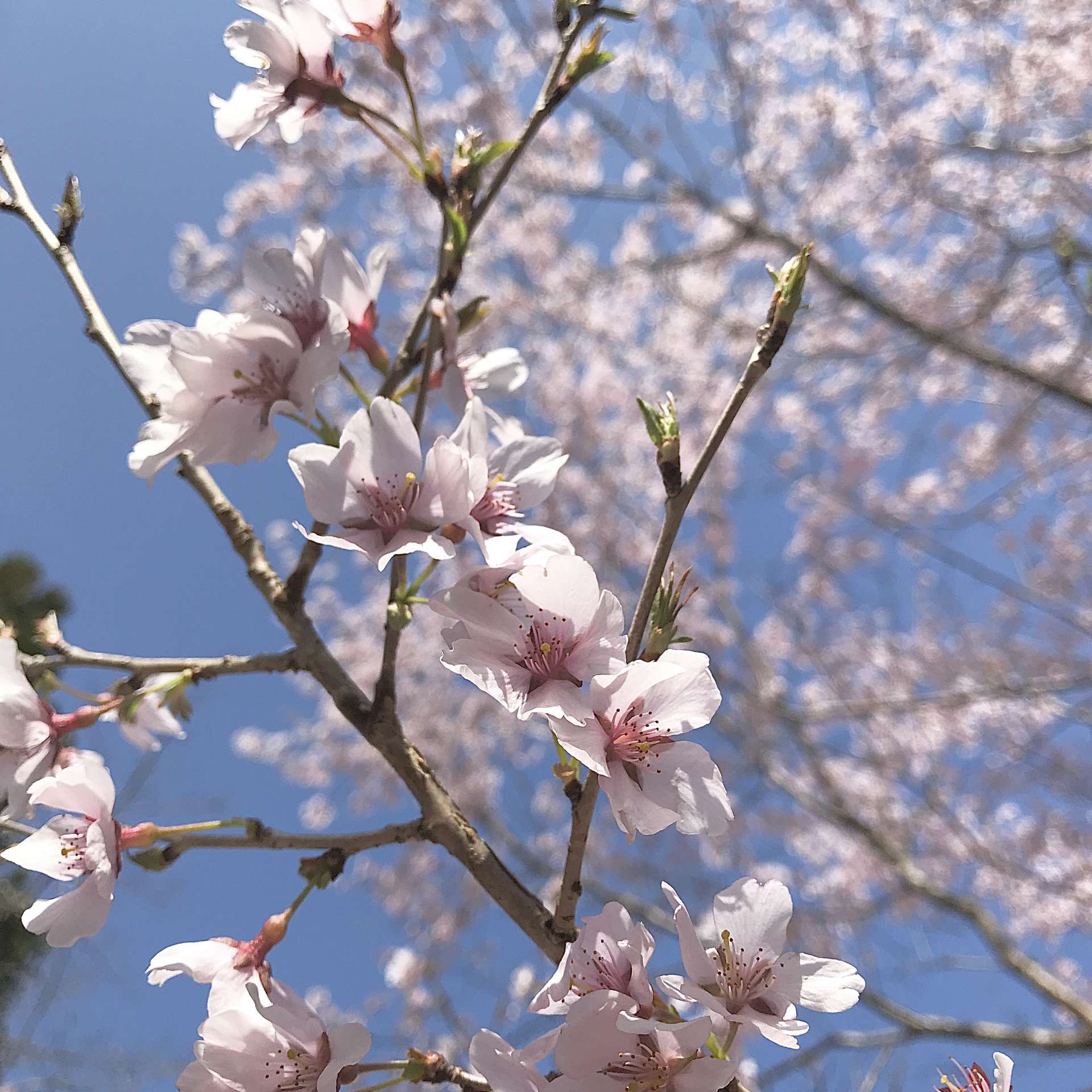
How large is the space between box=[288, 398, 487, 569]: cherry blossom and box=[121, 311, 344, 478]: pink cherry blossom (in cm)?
10

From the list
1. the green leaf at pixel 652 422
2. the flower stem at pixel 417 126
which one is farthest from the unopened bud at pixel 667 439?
the flower stem at pixel 417 126

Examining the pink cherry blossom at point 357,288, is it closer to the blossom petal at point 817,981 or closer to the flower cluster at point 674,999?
the flower cluster at point 674,999

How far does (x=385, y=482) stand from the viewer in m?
0.93

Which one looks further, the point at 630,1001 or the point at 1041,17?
the point at 1041,17

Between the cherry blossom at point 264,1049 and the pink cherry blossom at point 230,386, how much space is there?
0.64 m

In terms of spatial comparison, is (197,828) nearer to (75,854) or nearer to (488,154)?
(75,854)

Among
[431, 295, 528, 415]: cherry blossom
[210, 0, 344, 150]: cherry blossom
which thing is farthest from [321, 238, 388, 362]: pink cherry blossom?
[210, 0, 344, 150]: cherry blossom

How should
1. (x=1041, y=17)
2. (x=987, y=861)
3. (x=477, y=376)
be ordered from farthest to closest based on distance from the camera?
1. (x=1041, y=17)
2. (x=987, y=861)
3. (x=477, y=376)

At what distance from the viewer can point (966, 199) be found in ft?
21.8

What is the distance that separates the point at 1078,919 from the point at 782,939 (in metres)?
7.35

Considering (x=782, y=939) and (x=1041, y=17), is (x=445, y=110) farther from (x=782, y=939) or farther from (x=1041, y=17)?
(x=782, y=939)

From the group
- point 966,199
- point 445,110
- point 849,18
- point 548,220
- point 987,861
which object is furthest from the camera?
point 548,220

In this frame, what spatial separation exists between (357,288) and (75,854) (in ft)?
2.77

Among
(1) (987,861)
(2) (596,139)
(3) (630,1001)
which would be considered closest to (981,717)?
(1) (987,861)
